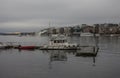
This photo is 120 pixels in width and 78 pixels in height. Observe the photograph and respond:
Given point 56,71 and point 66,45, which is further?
point 66,45

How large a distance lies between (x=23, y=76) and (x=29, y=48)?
4013cm

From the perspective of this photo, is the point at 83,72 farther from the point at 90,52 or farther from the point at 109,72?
the point at 90,52

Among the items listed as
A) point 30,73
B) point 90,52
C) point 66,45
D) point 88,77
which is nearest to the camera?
point 88,77

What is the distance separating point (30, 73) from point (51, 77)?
3.41m

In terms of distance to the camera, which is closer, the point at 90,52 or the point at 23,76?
the point at 23,76

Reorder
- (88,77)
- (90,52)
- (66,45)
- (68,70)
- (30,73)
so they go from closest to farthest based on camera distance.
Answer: (88,77), (30,73), (68,70), (90,52), (66,45)

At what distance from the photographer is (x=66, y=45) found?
64938 mm

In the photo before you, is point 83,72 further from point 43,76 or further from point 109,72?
point 43,76

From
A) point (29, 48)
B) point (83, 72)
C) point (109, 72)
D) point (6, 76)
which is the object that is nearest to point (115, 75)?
point (109, 72)

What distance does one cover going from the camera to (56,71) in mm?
32500

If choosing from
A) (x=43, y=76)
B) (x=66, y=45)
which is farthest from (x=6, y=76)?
(x=66, y=45)

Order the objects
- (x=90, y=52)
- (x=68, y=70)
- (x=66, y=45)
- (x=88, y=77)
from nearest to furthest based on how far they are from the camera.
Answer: (x=88, y=77) < (x=68, y=70) < (x=90, y=52) < (x=66, y=45)

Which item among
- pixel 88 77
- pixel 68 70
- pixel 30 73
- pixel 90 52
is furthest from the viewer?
pixel 90 52

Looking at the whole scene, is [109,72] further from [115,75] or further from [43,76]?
[43,76]
